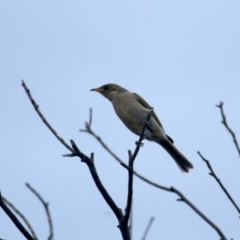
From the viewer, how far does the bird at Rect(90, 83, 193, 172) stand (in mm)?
8750

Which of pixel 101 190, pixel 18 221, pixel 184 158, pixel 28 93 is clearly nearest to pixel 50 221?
pixel 18 221

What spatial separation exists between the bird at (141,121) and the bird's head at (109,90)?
0.29m

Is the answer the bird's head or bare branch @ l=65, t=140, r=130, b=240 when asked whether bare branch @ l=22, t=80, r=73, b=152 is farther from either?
the bird's head

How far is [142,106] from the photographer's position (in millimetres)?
9094

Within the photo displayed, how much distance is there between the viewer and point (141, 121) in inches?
341

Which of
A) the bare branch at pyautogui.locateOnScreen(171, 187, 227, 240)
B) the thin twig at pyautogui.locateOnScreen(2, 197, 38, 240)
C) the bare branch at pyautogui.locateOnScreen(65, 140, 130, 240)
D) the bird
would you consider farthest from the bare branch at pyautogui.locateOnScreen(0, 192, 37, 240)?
the bird

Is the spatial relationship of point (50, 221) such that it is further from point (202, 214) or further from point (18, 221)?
point (202, 214)

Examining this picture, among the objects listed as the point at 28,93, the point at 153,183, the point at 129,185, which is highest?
the point at 28,93

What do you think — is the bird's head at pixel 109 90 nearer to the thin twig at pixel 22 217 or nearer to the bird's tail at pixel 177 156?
the bird's tail at pixel 177 156

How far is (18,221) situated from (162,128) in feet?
19.2

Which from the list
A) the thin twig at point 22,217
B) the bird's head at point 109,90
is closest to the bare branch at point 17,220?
the thin twig at point 22,217

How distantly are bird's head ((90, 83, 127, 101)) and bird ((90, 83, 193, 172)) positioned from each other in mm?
288

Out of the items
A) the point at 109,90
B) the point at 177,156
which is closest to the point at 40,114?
the point at 177,156

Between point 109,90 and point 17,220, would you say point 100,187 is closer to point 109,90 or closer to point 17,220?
point 17,220
